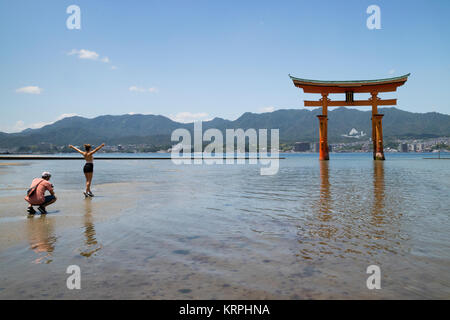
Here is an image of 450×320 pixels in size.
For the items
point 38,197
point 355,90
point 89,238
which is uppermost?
point 355,90

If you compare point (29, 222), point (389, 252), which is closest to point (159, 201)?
point (29, 222)

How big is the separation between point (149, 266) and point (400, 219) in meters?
5.13

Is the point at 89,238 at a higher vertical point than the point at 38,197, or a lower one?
lower

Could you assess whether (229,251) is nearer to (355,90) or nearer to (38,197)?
(38,197)

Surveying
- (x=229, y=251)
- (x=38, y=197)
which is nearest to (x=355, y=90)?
(x=38, y=197)

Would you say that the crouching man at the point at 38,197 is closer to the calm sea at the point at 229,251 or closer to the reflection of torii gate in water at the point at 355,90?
the calm sea at the point at 229,251

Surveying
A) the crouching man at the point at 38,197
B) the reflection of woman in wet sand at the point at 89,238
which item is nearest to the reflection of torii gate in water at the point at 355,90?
the crouching man at the point at 38,197

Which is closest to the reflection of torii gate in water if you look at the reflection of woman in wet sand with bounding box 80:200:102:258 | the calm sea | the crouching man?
the calm sea

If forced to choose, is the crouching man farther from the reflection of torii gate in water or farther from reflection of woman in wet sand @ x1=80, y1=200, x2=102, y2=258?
the reflection of torii gate in water

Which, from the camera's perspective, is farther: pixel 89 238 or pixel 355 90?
pixel 355 90

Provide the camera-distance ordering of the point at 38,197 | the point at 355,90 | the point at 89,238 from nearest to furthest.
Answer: the point at 89,238
the point at 38,197
the point at 355,90

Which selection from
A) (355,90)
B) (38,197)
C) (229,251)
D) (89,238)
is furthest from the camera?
(355,90)
